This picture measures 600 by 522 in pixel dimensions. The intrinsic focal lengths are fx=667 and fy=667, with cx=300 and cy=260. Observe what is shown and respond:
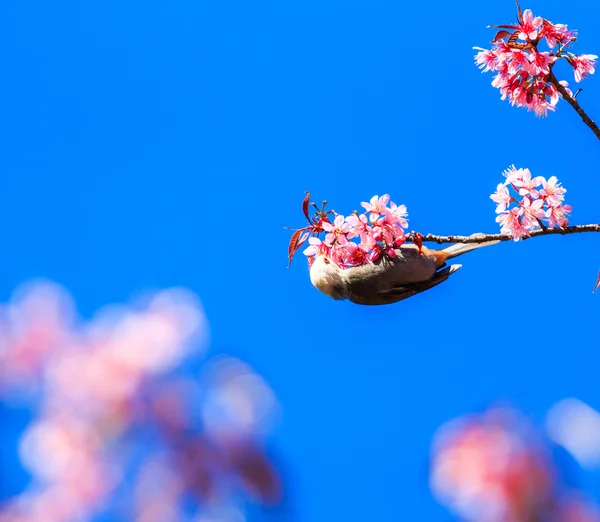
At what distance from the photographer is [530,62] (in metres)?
4.16

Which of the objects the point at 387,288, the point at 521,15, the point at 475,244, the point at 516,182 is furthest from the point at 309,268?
the point at 521,15

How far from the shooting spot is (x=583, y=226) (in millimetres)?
3889

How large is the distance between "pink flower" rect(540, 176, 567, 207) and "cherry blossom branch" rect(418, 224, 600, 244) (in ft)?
0.58

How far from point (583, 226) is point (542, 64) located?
41.4 inches

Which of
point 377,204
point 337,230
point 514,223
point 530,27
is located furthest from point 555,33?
point 337,230

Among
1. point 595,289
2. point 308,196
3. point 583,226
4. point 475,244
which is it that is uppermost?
point 308,196

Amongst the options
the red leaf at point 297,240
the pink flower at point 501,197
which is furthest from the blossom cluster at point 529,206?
the red leaf at point 297,240

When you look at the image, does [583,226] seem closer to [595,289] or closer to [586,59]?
[595,289]

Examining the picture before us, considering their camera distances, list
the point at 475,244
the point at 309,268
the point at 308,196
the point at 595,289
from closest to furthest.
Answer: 1. the point at 595,289
2. the point at 308,196
3. the point at 475,244
4. the point at 309,268

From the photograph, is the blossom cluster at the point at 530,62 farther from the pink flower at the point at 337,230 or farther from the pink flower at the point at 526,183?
the pink flower at the point at 337,230

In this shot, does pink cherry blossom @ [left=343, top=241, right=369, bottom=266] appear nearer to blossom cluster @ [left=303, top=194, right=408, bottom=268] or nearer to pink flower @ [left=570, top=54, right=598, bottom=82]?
blossom cluster @ [left=303, top=194, right=408, bottom=268]

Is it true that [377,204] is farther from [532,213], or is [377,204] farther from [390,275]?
[532,213]

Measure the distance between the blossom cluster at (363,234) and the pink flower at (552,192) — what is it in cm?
85

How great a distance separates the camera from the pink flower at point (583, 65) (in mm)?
4379
